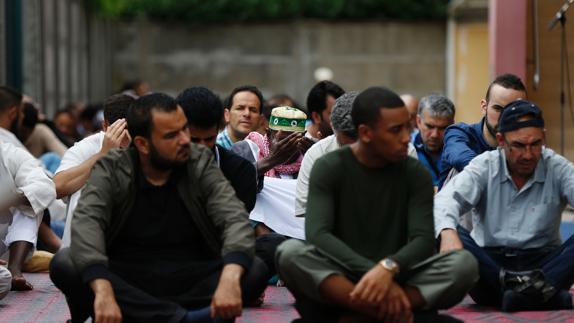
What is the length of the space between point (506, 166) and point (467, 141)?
1.24m

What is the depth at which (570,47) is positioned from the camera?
13086 mm

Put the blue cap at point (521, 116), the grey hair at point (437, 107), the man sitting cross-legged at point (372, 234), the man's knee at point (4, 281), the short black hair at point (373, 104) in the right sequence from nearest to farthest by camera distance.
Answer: the man sitting cross-legged at point (372, 234)
the short black hair at point (373, 104)
the blue cap at point (521, 116)
the man's knee at point (4, 281)
the grey hair at point (437, 107)

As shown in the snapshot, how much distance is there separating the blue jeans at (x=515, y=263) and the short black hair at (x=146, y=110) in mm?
2094

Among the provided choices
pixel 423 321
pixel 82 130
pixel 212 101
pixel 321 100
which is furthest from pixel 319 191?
pixel 82 130

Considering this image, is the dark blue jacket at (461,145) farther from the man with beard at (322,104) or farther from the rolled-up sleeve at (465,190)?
the man with beard at (322,104)

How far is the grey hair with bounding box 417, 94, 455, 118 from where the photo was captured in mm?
10518

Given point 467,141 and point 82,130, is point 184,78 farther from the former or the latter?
point 467,141

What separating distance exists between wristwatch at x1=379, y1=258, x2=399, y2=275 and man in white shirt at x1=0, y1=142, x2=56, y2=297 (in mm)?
3270

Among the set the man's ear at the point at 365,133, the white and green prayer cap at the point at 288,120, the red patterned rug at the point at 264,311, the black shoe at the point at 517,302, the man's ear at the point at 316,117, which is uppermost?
the man's ear at the point at 365,133

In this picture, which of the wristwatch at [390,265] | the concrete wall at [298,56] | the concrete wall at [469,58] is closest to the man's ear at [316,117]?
the wristwatch at [390,265]

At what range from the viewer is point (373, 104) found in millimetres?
6547

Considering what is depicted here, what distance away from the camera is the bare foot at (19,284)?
9.11 metres

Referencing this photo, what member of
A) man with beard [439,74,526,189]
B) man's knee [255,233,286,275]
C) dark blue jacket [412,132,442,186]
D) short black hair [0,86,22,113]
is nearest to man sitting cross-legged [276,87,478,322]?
man's knee [255,233,286,275]

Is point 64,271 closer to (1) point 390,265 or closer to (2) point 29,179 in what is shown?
(1) point 390,265
